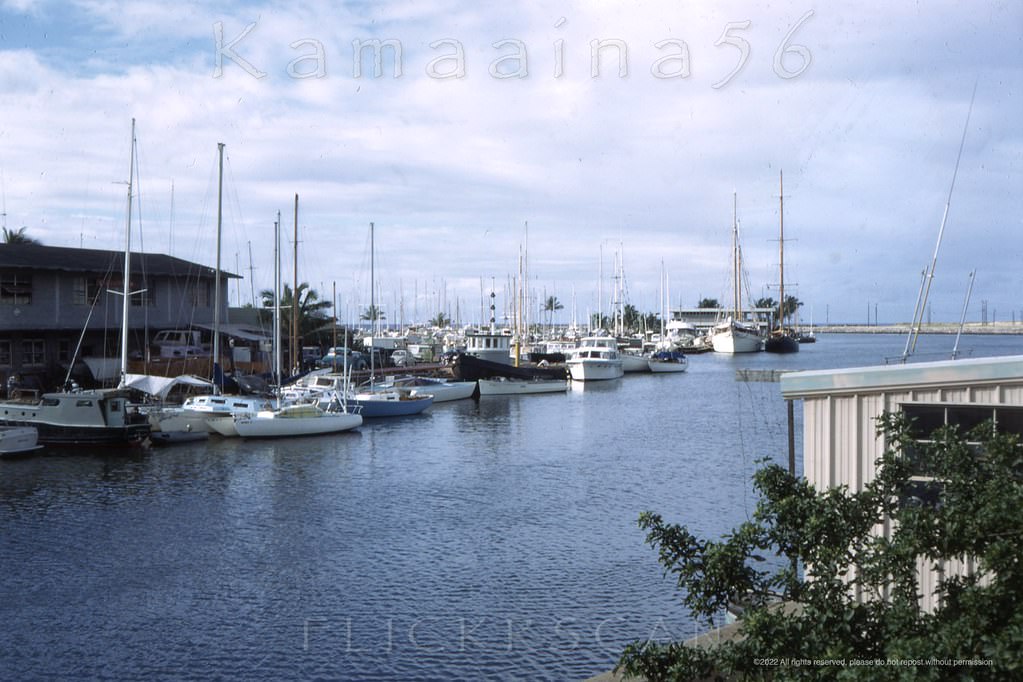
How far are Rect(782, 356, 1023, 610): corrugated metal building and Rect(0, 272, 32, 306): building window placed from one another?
165ft

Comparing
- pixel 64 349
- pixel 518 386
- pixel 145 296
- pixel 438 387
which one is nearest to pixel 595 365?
pixel 518 386

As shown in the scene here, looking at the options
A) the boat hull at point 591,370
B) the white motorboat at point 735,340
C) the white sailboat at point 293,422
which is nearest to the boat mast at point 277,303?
the white sailboat at point 293,422

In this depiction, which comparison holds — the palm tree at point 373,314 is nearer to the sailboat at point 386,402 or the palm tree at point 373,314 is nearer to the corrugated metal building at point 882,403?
the sailboat at point 386,402

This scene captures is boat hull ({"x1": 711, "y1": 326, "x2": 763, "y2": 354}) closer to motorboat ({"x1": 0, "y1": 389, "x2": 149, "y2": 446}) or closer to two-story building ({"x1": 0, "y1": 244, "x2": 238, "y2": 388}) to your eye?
two-story building ({"x1": 0, "y1": 244, "x2": 238, "y2": 388})

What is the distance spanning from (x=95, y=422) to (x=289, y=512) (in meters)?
16.1

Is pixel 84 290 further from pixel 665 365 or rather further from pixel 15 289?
pixel 665 365

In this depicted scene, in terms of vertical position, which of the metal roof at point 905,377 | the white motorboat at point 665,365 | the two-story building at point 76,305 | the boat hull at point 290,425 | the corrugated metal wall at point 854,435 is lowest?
the boat hull at point 290,425

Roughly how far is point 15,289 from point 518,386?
127 feet

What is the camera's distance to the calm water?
55.1 ft

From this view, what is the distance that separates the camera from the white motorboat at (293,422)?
150ft

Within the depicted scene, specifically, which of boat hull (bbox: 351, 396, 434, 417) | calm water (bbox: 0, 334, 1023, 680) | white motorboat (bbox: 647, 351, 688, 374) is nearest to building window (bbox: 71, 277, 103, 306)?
boat hull (bbox: 351, 396, 434, 417)

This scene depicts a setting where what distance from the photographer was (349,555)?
24000 millimetres

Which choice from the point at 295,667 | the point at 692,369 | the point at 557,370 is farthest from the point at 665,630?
the point at 692,369

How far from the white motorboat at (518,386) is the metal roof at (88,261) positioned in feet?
72.3
